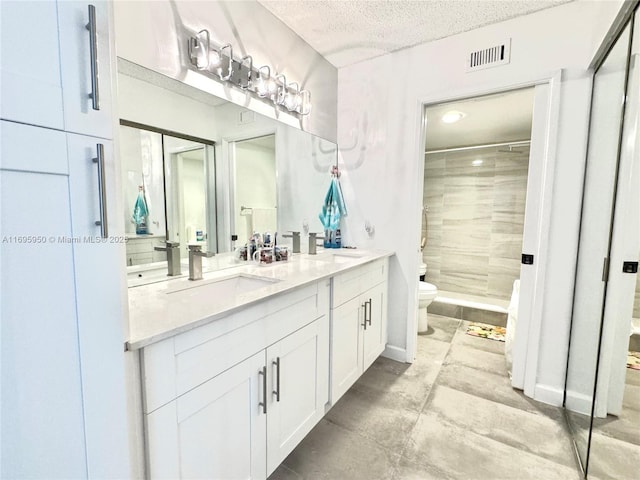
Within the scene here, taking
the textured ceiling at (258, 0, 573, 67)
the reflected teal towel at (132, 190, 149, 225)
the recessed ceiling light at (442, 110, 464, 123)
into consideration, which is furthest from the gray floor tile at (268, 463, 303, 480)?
the recessed ceiling light at (442, 110, 464, 123)

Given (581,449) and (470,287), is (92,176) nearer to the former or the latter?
(581,449)

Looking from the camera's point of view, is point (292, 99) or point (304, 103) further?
point (304, 103)

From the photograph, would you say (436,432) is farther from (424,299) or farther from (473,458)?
(424,299)

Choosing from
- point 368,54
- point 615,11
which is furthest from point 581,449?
point 368,54

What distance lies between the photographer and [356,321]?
1845 mm

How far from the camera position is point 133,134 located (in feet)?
4.25

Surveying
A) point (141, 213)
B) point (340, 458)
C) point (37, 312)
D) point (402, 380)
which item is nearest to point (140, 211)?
point (141, 213)

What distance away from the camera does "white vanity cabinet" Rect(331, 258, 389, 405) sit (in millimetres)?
1627

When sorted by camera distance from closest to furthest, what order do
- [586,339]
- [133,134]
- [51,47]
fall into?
[51,47], [133,134], [586,339]

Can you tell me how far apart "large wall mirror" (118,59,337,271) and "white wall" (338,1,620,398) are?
56cm

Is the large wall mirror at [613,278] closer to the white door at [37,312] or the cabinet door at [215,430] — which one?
the cabinet door at [215,430]

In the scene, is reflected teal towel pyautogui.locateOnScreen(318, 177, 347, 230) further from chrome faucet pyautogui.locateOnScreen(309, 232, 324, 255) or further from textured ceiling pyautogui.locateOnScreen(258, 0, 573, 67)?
textured ceiling pyautogui.locateOnScreen(258, 0, 573, 67)

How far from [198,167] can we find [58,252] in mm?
1094

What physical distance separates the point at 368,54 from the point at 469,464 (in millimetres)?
2670
